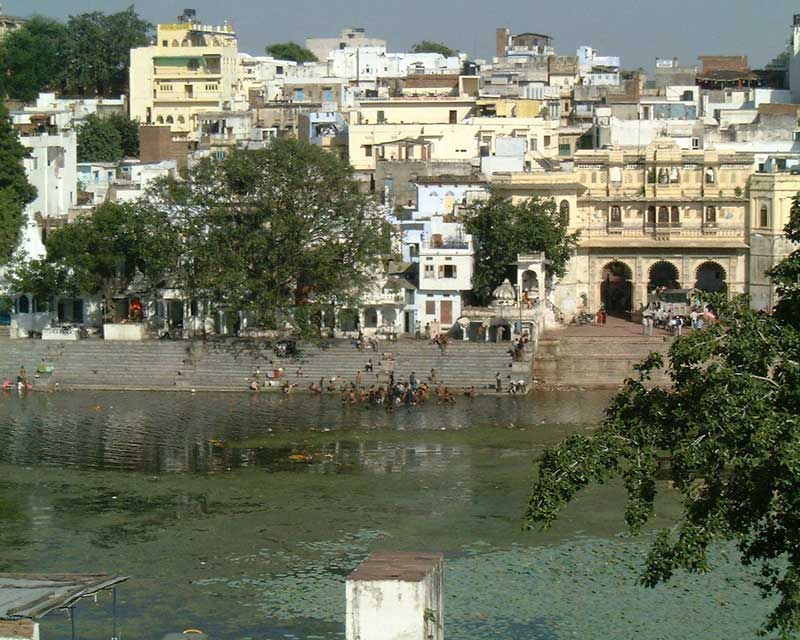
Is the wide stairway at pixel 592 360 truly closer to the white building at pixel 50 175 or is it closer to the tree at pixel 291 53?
the white building at pixel 50 175

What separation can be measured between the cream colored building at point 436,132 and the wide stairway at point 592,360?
11984 millimetres

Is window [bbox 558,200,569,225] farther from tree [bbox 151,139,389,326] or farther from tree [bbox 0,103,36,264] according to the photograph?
tree [bbox 0,103,36,264]

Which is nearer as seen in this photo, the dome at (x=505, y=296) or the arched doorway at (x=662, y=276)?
the dome at (x=505, y=296)

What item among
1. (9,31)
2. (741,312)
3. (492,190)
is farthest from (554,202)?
(9,31)

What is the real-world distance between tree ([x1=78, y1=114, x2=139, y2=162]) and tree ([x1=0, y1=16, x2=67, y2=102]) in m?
12.6

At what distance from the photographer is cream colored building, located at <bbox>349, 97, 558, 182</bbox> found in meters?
62.8

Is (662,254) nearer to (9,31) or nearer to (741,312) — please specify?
(741,312)

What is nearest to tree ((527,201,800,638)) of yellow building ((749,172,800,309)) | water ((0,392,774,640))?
water ((0,392,774,640))

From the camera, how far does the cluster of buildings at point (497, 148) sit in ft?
179

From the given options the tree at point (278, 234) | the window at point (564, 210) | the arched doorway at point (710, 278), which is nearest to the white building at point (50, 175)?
the tree at point (278, 234)

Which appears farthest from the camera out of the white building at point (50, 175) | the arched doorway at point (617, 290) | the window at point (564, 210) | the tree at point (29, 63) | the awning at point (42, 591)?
the tree at point (29, 63)

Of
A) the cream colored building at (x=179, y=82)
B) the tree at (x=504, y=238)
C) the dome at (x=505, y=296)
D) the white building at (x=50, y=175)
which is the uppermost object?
the cream colored building at (x=179, y=82)

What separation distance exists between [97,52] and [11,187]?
3785 centimetres

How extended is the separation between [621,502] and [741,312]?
12.8 meters
